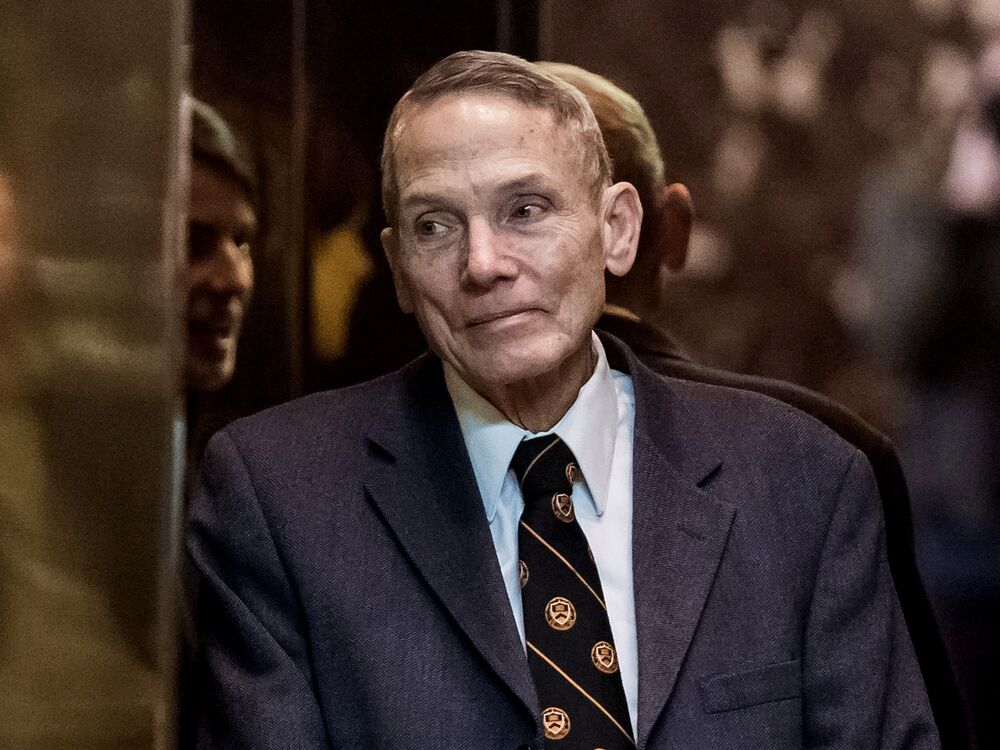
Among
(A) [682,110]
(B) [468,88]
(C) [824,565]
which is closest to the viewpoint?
(B) [468,88]

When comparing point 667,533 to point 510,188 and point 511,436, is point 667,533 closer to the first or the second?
point 511,436

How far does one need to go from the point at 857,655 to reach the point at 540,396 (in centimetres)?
52

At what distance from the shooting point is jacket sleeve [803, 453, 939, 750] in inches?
67.6

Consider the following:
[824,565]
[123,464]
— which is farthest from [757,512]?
[123,464]

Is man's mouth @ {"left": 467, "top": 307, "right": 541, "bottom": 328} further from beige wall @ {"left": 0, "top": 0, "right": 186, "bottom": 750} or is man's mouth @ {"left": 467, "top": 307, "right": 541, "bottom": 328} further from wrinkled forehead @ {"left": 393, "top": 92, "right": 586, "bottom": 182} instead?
beige wall @ {"left": 0, "top": 0, "right": 186, "bottom": 750}

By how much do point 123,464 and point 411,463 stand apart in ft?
1.17

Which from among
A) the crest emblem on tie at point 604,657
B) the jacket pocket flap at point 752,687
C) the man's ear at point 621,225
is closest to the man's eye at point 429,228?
the man's ear at point 621,225

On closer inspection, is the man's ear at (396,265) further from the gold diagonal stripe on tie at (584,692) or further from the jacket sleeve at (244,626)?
the gold diagonal stripe on tie at (584,692)

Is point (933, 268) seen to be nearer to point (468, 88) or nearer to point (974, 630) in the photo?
point (974, 630)

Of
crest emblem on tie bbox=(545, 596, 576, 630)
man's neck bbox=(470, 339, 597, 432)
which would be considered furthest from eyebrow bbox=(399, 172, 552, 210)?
crest emblem on tie bbox=(545, 596, 576, 630)

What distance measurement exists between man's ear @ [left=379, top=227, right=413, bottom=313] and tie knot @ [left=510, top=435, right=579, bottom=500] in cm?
24

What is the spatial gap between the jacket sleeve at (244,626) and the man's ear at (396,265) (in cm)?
29

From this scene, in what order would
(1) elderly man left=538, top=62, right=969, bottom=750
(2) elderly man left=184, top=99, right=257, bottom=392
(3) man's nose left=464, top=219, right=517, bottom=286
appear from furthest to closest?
1. (1) elderly man left=538, top=62, right=969, bottom=750
2. (2) elderly man left=184, top=99, right=257, bottom=392
3. (3) man's nose left=464, top=219, right=517, bottom=286

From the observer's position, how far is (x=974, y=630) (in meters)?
2.03
